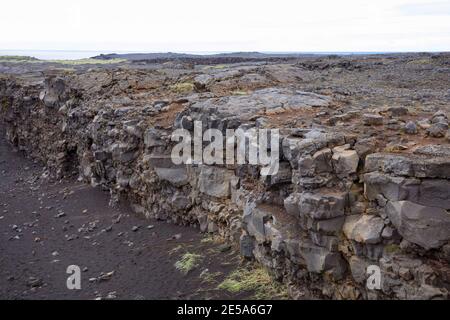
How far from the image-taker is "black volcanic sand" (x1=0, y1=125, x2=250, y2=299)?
30.9 ft

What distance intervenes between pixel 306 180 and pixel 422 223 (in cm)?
205

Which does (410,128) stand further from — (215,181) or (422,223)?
(215,181)

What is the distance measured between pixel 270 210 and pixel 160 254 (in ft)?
10.4

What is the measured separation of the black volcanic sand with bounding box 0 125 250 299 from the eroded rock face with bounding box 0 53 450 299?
652 millimetres

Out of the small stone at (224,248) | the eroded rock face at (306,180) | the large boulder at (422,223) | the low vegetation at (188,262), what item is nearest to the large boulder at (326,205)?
the eroded rock face at (306,180)

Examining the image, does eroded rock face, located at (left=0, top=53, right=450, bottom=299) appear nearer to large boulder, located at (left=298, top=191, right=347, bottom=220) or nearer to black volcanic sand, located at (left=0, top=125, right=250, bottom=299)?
large boulder, located at (left=298, top=191, right=347, bottom=220)

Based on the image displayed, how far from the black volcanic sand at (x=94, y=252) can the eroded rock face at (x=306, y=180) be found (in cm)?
65

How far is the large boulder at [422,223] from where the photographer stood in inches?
250

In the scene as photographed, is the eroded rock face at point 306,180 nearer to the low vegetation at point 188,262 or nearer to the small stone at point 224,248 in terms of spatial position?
the small stone at point 224,248

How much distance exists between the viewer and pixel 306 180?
7.86m

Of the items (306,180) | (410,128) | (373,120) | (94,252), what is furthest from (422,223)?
(94,252)

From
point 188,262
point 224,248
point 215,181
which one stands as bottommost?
point 188,262

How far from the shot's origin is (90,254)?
1148cm
